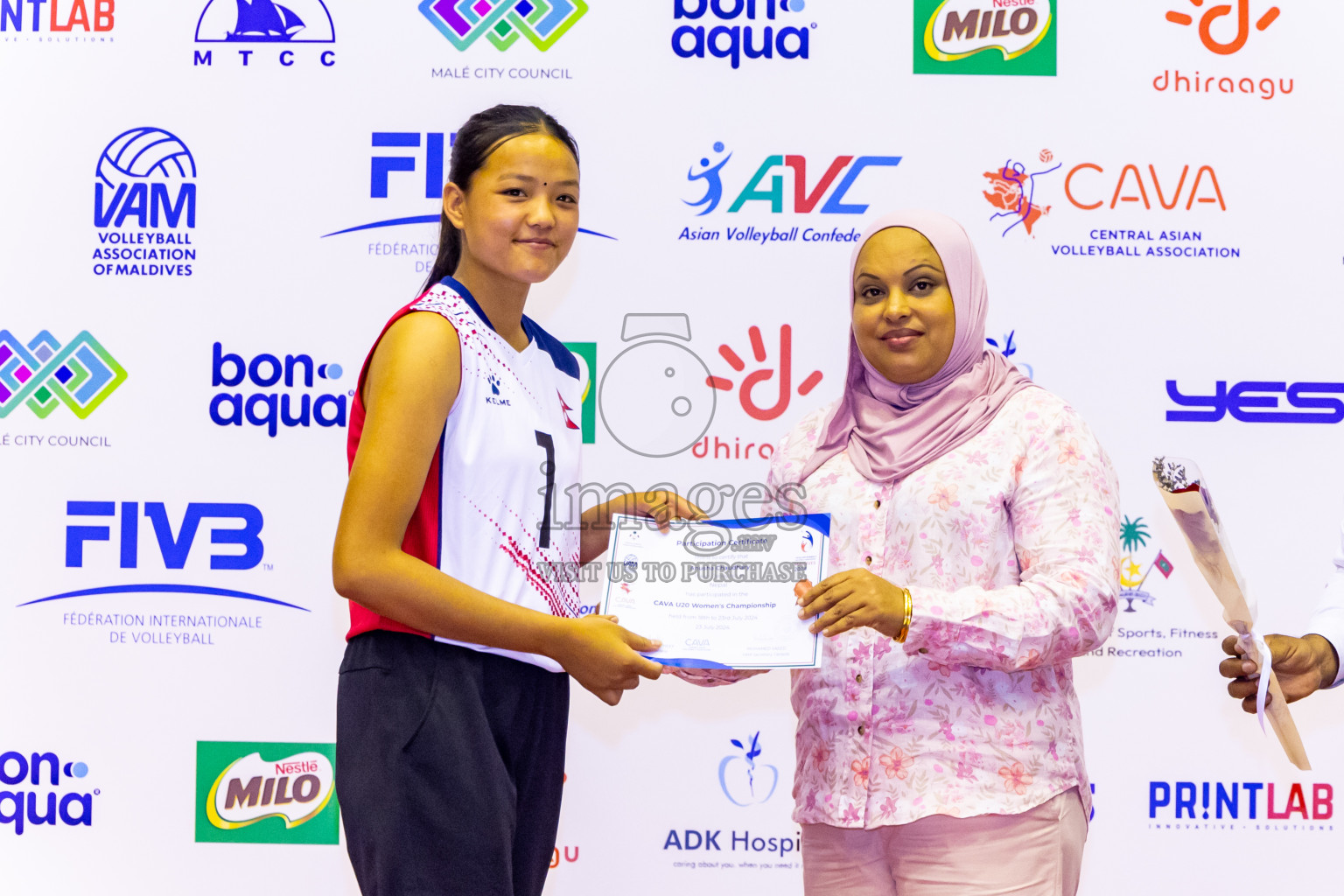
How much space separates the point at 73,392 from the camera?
3.66 metres

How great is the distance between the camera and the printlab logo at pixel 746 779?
3.61 meters

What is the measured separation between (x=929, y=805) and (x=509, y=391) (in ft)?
3.20

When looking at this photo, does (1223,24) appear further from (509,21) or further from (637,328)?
(509,21)

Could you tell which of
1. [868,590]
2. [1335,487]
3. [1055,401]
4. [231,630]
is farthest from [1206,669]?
[231,630]

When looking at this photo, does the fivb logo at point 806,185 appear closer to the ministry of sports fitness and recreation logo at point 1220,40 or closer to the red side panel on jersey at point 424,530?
the ministry of sports fitness and recreation logo at point 1220,40

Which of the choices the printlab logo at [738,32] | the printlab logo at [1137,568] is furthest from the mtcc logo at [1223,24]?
the printlab logo at [1137,568]

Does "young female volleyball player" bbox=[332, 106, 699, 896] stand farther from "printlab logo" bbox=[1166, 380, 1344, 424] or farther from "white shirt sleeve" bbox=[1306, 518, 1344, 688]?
"printlab logo" bbox=[1166, 380, 1344, 424]

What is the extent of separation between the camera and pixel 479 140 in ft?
6.49

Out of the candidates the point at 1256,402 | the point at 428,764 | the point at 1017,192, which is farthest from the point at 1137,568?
the point at 428,764

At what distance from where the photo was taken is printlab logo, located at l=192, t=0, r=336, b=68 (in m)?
3.61

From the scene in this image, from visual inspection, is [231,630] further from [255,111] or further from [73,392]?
[255,111]

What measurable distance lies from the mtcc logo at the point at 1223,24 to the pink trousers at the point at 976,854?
102 inches

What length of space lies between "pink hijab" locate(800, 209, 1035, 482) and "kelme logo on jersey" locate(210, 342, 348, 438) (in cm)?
→ 199

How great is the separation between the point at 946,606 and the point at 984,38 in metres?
2.34
